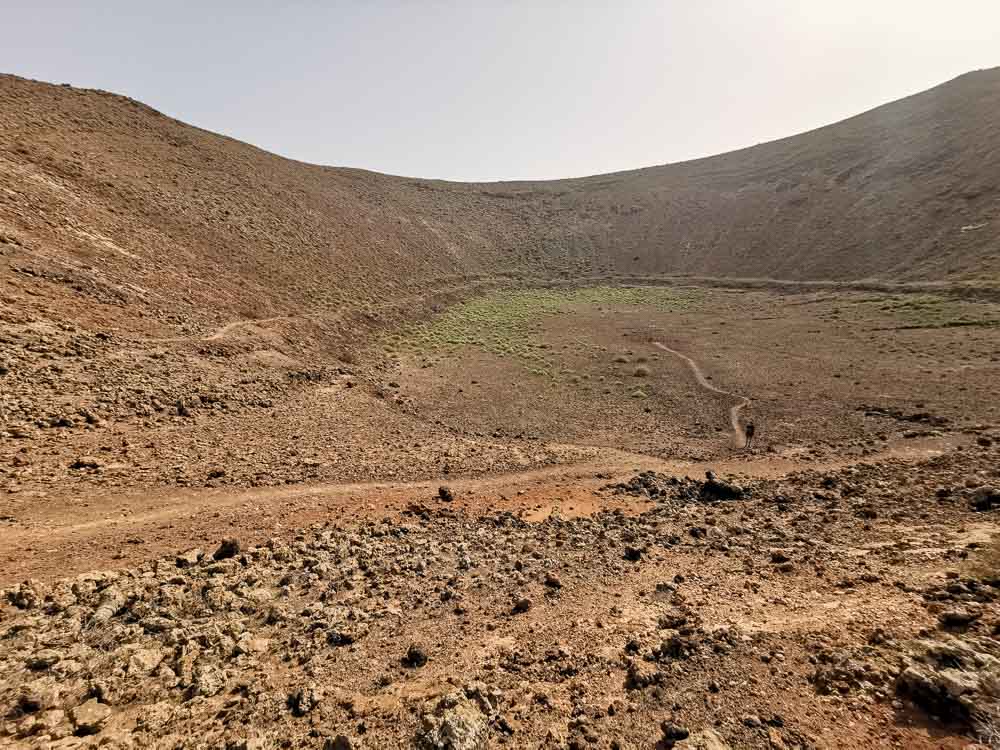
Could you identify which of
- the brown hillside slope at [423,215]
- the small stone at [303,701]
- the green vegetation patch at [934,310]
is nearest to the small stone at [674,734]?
the small stone at [303,701]

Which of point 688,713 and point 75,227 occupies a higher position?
point 75,227

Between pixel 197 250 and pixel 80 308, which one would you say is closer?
pixel 80 308

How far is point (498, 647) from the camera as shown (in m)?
6.07

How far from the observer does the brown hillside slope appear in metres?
19.7

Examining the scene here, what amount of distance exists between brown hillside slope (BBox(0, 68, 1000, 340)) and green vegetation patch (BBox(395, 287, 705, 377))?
439 centimetres

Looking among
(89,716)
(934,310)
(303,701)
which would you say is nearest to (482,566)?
(303,701)

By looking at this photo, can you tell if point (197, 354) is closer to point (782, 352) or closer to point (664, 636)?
point (664, 636)

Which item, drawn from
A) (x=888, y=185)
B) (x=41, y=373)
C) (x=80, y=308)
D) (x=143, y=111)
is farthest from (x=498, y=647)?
(x=888, y=185)

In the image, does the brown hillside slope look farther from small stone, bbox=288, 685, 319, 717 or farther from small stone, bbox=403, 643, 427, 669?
small stone, bbox=403, 643, 427, 669

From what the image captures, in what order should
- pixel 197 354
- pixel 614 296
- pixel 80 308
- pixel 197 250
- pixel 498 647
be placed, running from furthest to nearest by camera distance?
pixel 614 296, pixel 197 250, pixel 197 354, pixel 80 308, pixel 498 647

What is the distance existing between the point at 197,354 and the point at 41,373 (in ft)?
15.1

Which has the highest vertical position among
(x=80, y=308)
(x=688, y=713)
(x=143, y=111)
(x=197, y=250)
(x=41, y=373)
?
(x=143, y=111)

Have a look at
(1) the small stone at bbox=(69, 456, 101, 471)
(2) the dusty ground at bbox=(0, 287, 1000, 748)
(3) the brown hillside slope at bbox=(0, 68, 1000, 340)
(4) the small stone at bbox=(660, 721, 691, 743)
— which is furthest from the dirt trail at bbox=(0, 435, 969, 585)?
(3) the brown hillside slope at bbox=(0, 68, 1000, 340)

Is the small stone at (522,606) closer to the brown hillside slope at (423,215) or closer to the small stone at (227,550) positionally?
the small stone at (227,550)
